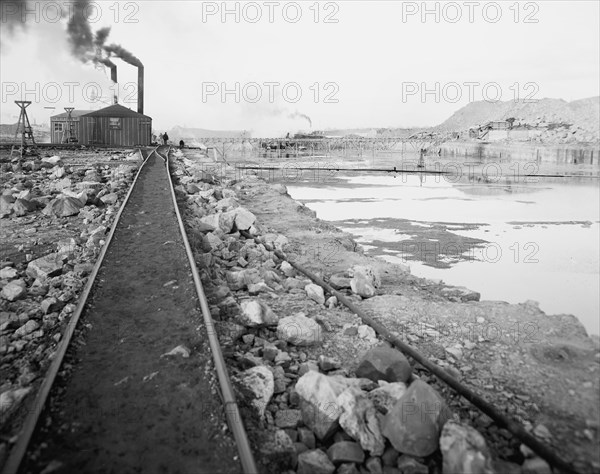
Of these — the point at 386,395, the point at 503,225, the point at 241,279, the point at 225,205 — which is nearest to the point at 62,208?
the point at 225,205

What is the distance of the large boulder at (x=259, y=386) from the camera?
3.15 metres

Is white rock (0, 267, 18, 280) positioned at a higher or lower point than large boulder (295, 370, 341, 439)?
higher

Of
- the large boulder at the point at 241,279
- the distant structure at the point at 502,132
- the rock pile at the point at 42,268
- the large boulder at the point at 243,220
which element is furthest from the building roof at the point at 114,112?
the distant structure at the point at 502,132

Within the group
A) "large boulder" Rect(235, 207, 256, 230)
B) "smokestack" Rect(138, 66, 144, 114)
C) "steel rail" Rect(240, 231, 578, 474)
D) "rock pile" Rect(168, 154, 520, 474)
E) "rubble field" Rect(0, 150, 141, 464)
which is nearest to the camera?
"steel rail" Rect(240, 231, 578, 474)

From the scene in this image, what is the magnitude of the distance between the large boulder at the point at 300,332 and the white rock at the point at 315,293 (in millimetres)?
941

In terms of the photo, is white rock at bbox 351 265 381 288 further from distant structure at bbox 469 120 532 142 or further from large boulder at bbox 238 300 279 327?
distant structure at bbox 469 120 532 142

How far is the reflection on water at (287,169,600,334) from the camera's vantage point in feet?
23.8

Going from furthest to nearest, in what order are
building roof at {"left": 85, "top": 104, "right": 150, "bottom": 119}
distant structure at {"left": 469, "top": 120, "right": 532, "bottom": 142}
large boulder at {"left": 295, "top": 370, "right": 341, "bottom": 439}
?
distant structure at {"left": 469, "top": 120, "right": 532, "bottom": 142}, building roof at {"left": 85, "top": 104, "right": 150, "bottom": 119}, large boulder at {"left": 295, "top": 370, "right": 341, "bottom": 439}

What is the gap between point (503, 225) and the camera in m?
12.0

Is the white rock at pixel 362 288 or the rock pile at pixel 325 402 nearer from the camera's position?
the rock pile at pixel 325 402

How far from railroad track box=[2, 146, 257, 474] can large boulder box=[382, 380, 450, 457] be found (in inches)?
34.9

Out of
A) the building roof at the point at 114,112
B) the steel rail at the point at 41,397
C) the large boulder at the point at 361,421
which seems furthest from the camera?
the building roof at the point at 114,112

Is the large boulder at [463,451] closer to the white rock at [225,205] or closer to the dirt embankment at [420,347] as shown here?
the dirt embankment at [420,347]

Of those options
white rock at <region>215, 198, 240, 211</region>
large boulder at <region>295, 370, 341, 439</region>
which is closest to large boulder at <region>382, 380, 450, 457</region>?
large boulder at <region>295, 370, 341, 439</region>
